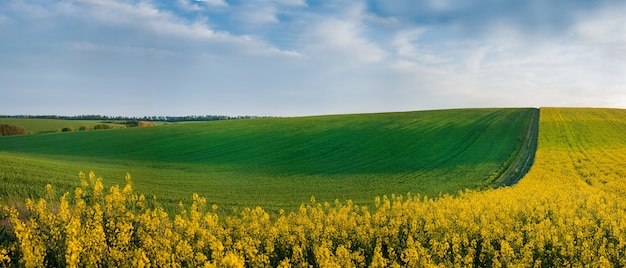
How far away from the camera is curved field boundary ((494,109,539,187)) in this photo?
3133 centimetres

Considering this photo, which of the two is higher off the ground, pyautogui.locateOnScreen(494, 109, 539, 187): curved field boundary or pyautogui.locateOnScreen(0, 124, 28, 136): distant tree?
pyautogui.locateOnScreen(0, 124, 28, 136): distant tree

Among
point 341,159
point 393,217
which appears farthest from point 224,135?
point 393,217

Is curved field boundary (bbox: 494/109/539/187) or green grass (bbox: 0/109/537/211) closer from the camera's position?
green grass (bbox: 0/109/537/211)

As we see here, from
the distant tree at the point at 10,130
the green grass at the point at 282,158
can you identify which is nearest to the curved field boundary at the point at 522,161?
the green grass at the point at 282,158

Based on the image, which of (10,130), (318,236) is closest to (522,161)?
(318,236)

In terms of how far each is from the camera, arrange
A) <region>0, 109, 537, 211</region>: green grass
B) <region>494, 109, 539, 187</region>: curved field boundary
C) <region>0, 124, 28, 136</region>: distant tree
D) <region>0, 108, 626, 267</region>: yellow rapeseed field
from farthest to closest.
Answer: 1. <region>0, 124, 28, 136</region>: distant tree
2. <region>494, 109, 539, 187</region>: curved field boundary
3. <region>0, 109, 537, 211</region>: green grass
4. <region>0, 108, 626, 267</region>: yellow rapeseed field

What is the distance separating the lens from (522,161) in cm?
3912

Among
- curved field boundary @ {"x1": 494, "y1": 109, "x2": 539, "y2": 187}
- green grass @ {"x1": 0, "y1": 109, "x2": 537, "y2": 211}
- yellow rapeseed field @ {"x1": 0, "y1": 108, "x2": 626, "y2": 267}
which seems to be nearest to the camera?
yellow rapeseed field @ {"x1": 0, "y1": 108, "x2": 626, "y2": 267}

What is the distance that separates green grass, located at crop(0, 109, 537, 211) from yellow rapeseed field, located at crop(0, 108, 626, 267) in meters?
6.23

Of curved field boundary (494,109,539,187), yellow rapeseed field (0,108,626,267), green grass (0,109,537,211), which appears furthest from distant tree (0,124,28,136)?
curved field boundary (494,109,539,187)

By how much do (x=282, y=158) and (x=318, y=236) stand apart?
28.7 meters

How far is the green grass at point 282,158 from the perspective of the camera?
25.0 m

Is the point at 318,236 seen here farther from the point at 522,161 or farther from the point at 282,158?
the point at 522,161

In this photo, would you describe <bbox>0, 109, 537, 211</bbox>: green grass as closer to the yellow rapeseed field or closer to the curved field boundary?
the curved field boundary
